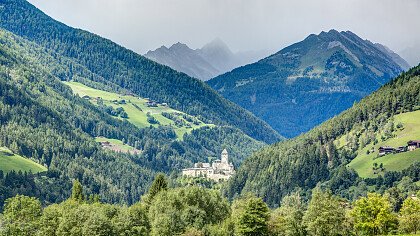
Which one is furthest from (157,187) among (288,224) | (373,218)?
(373,218)

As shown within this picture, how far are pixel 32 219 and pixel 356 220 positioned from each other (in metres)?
78.5

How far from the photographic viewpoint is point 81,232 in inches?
5979

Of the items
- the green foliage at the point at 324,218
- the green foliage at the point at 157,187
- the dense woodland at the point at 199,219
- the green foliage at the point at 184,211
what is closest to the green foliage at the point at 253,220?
the dense woodland at the point at 199,219

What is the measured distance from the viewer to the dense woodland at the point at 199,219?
154 metres

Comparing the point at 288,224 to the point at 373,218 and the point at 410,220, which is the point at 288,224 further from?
the point at 410,220

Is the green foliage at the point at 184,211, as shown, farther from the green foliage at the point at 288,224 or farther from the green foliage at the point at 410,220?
the green foliage at the point at 410,220

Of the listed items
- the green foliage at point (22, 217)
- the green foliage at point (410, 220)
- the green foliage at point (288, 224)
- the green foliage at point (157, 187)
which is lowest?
the green foliage at point (22, 217)

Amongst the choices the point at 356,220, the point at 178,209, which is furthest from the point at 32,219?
the point at 356,220

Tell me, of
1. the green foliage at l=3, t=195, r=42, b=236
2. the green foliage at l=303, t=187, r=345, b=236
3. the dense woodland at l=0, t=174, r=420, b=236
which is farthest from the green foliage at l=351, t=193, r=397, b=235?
the green foliage at l=3, t=195, r=42, b=236

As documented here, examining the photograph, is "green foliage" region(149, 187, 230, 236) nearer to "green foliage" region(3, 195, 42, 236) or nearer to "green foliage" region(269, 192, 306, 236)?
"green foliage" region(269, 192, 306, 236)

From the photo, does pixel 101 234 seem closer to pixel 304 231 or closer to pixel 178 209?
pixel 178 209

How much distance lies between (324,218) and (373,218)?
51.8 feet

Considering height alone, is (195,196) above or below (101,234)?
above

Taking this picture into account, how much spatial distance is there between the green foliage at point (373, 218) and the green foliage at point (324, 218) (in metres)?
6.99
